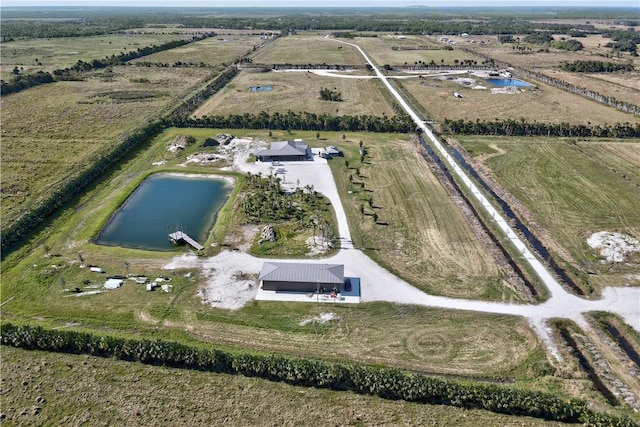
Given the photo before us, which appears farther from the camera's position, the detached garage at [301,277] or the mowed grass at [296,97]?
the mowed grass at [296,97]

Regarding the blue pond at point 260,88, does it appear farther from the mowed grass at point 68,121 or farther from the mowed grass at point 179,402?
the mowed grass at point 179,402

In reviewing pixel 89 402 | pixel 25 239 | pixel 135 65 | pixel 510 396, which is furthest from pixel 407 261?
pixel 135 65

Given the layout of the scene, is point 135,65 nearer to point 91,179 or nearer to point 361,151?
point 91,179

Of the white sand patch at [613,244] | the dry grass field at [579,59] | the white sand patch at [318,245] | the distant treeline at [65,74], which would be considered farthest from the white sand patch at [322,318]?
the distant treeline at [65,74]

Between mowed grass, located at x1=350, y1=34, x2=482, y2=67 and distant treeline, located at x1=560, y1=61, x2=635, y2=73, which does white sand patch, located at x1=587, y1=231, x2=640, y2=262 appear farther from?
mowed grass, located at x1=350, y1=34, x2=482, y2=67

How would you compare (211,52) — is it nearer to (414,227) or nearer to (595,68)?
(595,68)
